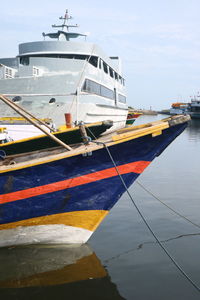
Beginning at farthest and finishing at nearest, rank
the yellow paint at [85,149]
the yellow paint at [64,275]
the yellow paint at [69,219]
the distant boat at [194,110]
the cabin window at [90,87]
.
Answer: the distant boat at [194,110] → the cabin window at [90,87] → the yellow paint at [69,219] → the yellow paint at [85,149] → the yellow paint at [64,275]

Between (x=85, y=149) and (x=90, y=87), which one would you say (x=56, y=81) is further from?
(x=85, y=149)

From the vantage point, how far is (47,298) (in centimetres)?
460

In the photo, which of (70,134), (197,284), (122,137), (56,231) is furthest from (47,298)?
(70,134)

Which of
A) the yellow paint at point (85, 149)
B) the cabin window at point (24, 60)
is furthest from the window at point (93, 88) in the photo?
the yellow paint at point (85, 149)

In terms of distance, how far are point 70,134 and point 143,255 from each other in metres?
3.26

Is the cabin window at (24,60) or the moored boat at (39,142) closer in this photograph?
the moored boat at (39,142)

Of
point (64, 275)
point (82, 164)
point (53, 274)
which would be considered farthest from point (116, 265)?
point (82, 164)

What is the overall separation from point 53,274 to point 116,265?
1.10 m

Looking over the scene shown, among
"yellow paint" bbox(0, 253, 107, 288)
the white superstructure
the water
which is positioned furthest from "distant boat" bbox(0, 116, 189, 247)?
the white superstructure

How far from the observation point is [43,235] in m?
5.78

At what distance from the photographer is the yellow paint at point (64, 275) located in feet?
16.3

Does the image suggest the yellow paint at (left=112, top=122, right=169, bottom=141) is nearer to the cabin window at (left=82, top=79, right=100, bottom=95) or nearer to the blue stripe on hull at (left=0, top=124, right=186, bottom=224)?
the blue stripe on hull at (left=0, top=124, right=186, bottom=224)

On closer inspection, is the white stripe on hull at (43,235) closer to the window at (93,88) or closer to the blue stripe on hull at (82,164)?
the blue stripe on hull at (82,164)

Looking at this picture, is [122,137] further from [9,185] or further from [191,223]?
[191,223]
